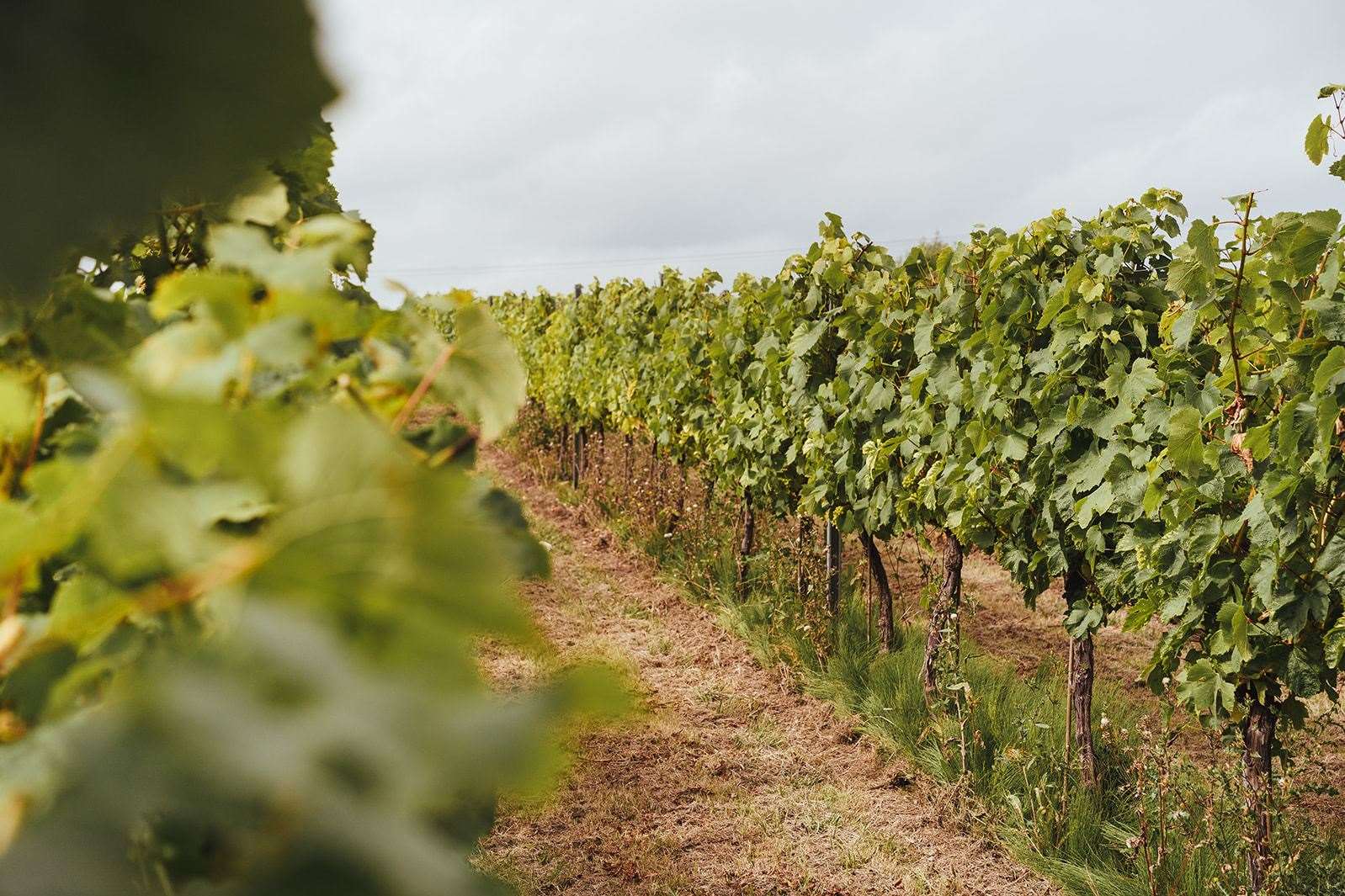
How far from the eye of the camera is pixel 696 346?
8562mm

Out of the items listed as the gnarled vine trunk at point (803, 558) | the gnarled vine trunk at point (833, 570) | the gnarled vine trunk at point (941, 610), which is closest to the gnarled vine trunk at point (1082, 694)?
the gnarled vine trunk at point (941, 610)

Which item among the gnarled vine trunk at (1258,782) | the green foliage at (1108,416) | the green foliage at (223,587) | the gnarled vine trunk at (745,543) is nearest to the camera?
the green foliage at (223,587)

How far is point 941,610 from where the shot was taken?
515cm

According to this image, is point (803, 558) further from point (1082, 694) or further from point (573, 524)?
point (573, 524)

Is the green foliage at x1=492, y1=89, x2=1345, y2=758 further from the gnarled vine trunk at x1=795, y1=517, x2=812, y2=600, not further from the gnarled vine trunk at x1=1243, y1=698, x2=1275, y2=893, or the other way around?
the gnarled vine trunk at x1=795, y1=517, x2=812, y2=600

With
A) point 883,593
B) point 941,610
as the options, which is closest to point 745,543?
point 883,593

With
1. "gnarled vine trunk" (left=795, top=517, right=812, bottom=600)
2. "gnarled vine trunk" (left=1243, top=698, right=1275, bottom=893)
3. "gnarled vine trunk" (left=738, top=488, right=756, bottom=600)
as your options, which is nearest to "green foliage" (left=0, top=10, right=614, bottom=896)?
"gnarled vine trunk" (left=1243, top=698, right=1275, bottom=893)

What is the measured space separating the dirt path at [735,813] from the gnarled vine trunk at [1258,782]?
0.84 m

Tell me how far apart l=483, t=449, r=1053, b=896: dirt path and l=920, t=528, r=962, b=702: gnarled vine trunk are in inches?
22.0

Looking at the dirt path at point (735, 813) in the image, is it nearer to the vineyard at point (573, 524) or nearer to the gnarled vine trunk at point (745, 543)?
the vineyard at point (573, 524)

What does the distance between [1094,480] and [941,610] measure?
151 centimetres

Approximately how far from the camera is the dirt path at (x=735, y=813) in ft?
13.1

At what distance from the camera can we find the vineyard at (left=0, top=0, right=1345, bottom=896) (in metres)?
0.32

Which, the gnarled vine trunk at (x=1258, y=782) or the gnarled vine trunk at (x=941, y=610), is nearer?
the gnarled vine trunk at (x=1258, y=782)
